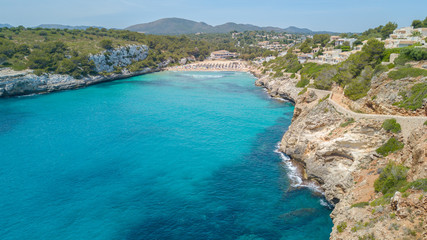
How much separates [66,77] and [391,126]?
91.7m

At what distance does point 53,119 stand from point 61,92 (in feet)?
113

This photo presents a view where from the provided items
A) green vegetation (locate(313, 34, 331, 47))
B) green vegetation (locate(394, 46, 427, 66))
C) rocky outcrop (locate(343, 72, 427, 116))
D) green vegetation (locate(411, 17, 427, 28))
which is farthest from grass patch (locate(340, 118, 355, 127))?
green vegetation (locate(313, 34, 331, 47))

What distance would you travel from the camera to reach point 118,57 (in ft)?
369

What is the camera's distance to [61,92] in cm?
8162

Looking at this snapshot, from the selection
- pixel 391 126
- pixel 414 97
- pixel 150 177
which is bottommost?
pixel 150 177

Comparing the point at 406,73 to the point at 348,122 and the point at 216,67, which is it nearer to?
the point at 348,122

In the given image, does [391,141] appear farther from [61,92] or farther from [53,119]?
[61,92]

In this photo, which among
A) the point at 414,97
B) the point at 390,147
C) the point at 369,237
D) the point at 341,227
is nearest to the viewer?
the point at 369,237

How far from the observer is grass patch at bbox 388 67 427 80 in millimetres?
26597

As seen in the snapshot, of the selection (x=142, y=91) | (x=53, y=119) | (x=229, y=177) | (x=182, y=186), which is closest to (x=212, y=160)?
(x=229, y=177)

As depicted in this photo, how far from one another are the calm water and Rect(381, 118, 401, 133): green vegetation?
9499 millimetres

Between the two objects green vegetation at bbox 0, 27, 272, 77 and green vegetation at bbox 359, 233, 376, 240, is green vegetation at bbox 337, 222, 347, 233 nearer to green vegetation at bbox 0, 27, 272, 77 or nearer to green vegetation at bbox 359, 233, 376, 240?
green vegetation at bbox 359, 233, 376, 240

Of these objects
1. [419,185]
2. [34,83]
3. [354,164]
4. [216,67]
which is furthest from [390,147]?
[216,67]

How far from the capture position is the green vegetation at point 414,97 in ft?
77.9
